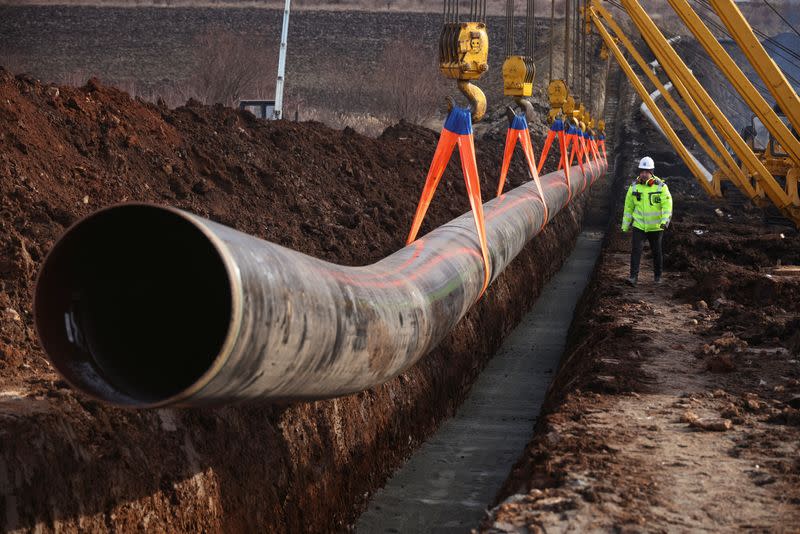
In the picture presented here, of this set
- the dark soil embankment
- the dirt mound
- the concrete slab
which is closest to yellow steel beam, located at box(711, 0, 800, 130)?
the concrete slab

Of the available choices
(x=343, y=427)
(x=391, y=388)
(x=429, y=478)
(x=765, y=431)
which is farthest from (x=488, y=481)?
(x=765, y=431)

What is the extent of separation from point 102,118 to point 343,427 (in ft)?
11.3

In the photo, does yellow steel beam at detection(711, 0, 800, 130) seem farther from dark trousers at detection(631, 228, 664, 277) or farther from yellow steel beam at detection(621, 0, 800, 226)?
yellow steel beam at detection(621, 0, 800, 226)

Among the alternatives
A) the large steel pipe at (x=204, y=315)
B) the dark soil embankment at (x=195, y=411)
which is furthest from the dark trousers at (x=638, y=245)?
the large steel pipe at (x=204, y=315)

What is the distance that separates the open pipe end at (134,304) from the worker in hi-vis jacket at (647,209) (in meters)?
8.79

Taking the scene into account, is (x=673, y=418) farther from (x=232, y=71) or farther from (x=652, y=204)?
(x=232, y=71)

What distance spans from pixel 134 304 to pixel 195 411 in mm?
1040

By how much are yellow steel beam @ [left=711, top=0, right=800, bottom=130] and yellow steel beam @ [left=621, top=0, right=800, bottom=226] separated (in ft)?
12.0

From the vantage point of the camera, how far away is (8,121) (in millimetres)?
7242

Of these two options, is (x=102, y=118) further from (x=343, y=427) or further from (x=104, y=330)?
(x=104, y=330)

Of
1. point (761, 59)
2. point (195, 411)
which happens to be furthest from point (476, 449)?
point (761, 59)

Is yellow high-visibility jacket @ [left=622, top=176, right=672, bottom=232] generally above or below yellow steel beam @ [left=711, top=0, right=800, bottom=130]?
below

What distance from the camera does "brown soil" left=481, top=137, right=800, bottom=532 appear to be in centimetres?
495

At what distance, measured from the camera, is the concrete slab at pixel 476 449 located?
715 cm
